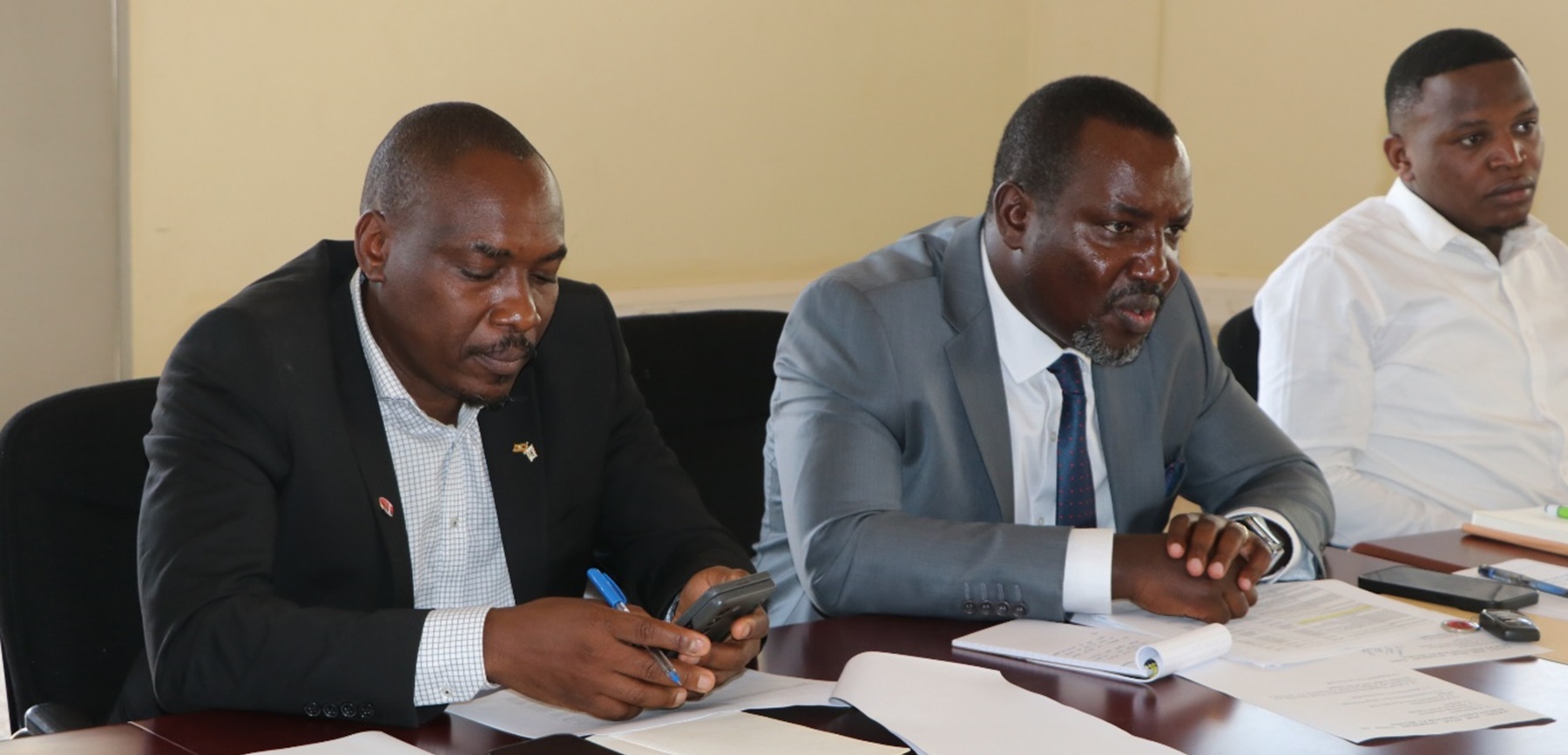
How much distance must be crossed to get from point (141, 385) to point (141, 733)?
692 mm

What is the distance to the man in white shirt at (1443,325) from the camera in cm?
324

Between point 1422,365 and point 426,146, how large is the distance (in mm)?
2250

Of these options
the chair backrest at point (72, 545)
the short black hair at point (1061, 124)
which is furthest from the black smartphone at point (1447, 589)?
the chair backrest at point (72, 545)

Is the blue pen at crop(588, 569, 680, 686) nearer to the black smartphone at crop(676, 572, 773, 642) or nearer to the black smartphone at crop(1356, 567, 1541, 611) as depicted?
the black smartphone at crop(676, 572, 773, 642)

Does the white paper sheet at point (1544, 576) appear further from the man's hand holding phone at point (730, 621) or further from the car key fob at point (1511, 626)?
the man's hand holding phone at point (730, 621)

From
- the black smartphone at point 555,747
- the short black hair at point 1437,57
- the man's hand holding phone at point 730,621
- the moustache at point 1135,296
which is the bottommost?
the black smartphone at point 555,747

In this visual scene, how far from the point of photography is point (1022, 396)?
2.51m

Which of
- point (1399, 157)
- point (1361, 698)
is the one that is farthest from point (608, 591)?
point (1399, 157)

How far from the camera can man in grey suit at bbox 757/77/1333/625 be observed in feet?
7.23

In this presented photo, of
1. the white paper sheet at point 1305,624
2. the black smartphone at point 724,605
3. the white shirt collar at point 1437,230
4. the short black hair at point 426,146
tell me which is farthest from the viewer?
the white shirt collar at point 1437,230

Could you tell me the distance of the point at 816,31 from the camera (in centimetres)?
445

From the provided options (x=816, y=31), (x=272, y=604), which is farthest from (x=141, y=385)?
(x=816, y=31)

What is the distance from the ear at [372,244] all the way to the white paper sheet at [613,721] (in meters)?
0.64

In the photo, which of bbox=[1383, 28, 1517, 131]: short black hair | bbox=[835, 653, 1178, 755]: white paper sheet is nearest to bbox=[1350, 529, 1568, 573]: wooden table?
bbox=[835, 653, 1178, 755]: white paper sheet
